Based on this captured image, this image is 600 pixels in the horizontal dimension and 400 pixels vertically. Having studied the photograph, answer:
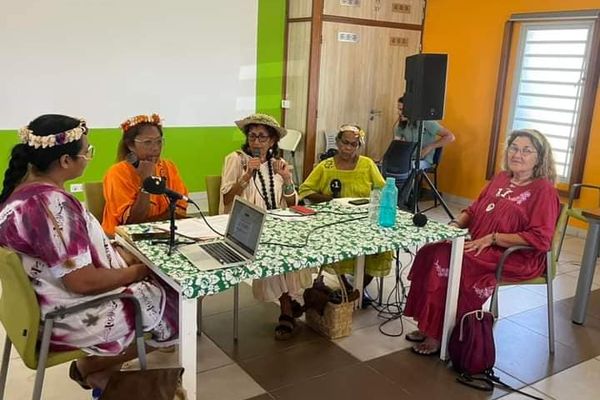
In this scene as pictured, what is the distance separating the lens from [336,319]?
117 inches

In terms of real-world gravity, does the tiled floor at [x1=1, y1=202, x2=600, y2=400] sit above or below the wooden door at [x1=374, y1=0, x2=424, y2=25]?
below

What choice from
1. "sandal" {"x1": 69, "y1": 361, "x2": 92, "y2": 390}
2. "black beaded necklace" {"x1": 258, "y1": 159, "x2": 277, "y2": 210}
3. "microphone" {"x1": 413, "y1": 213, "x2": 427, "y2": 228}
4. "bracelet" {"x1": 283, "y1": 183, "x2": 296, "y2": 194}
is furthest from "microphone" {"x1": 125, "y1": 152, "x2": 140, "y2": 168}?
"microphone" {"x1": 413, "y1": 213, "x2": 427, "y2": 228}

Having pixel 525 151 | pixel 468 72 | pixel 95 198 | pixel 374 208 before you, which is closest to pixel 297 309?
pixel 374 208

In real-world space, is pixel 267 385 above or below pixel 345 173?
below

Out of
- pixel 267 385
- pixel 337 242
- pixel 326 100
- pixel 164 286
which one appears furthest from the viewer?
pixel 326 100

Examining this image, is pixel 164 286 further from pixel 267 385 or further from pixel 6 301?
pixel 267 385

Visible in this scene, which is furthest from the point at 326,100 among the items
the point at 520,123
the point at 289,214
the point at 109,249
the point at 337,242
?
the point at 109,249

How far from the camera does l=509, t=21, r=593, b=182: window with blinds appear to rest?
→ 517 cm

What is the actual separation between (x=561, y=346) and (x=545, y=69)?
3.26 m

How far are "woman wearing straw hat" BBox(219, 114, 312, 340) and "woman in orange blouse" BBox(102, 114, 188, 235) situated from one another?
33cm

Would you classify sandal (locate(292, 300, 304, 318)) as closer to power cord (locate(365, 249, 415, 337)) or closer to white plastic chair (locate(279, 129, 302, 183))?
power cord (locate(365, 249, 415, 337))

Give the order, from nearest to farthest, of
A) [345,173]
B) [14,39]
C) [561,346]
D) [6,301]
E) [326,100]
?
1. [6,301]
2. [561,346]
3. [345,173]
4. [14,39]
5. [326,100]

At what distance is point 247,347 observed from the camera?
2.90m

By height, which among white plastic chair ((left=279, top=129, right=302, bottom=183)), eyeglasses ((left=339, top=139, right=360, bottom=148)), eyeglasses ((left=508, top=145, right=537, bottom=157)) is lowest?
white plastic chair ((left=279, top=129, right=302, bottom=183))
